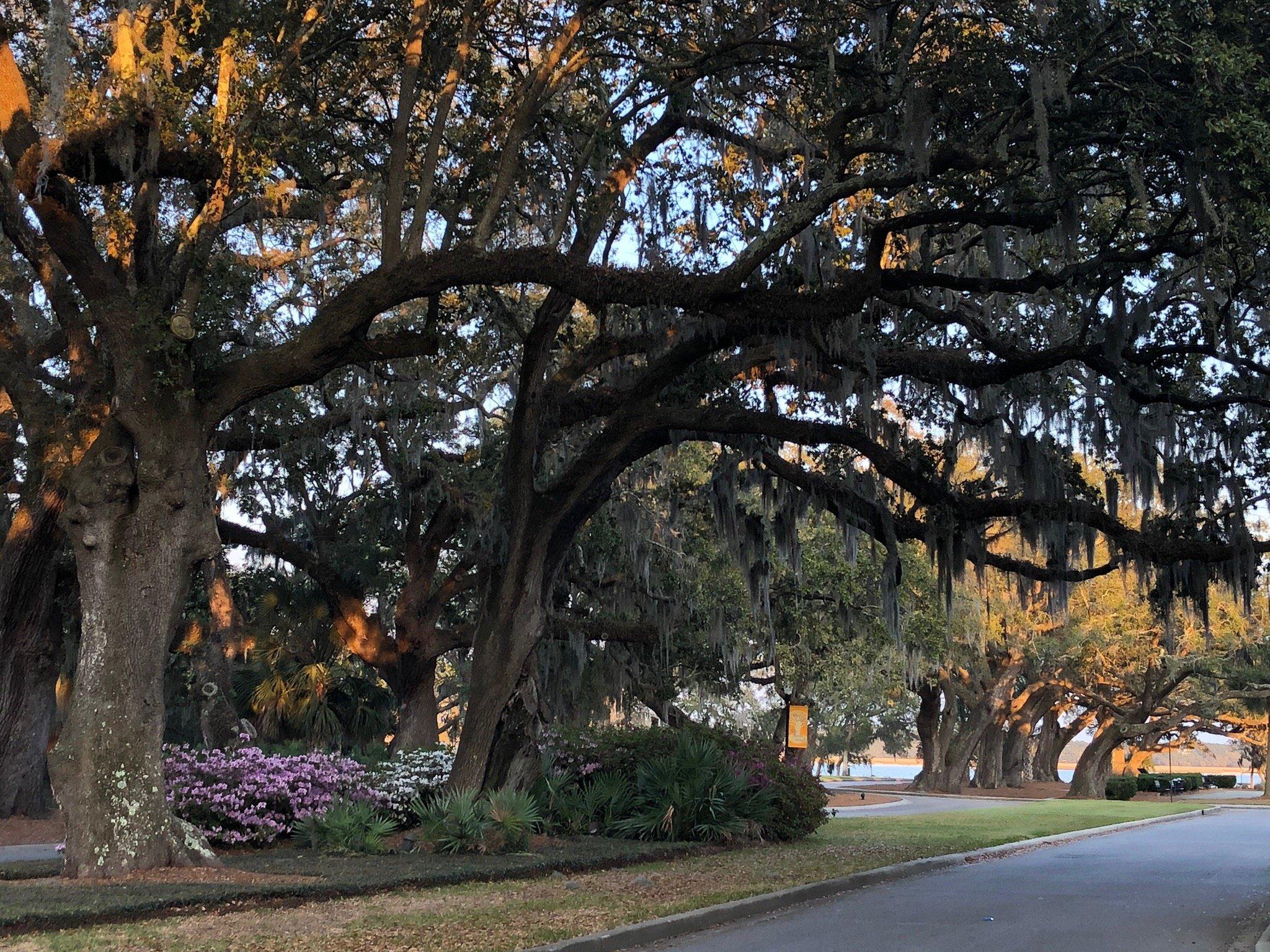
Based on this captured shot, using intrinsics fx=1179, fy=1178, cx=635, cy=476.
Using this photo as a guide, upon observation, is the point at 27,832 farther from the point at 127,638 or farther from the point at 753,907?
the point at 753,907

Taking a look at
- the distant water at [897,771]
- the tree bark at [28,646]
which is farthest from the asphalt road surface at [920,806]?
the distant water at [897,771]

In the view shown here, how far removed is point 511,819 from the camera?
14523mm

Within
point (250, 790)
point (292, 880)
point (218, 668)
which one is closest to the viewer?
point (292, 880)

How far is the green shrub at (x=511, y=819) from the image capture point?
1452 cm

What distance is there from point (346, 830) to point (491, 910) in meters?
5.25

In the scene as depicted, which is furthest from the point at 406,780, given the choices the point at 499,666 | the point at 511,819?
the point at 511,819

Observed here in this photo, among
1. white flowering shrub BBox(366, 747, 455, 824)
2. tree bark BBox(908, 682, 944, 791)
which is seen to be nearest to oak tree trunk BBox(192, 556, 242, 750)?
white flowering shrub BBox(366, 747, 455, 824)

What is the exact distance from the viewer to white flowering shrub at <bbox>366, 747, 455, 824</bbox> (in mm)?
16516

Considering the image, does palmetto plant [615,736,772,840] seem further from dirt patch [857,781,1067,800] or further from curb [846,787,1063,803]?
dirt patch [857,781,1067,800]

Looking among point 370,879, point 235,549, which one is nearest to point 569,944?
point 370,879

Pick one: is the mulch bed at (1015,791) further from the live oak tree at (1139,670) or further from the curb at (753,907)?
the curb at (753,907)

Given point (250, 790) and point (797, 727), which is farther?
point (797, 727)

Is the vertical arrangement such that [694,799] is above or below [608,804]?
above

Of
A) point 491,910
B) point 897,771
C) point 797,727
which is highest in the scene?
point 797,727
